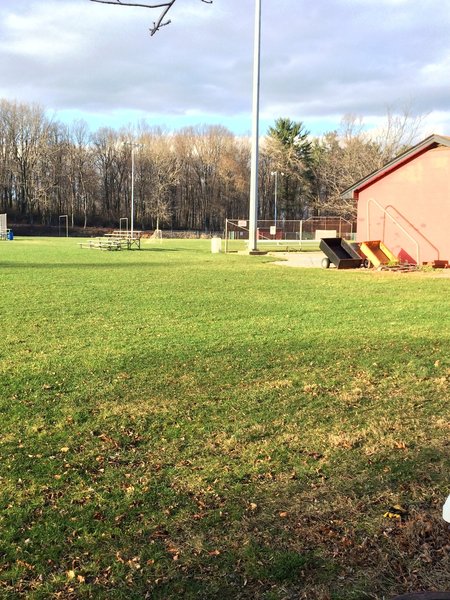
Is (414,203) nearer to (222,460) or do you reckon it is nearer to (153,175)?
(222,460)

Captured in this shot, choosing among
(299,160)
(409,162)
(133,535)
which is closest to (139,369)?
(133,535)

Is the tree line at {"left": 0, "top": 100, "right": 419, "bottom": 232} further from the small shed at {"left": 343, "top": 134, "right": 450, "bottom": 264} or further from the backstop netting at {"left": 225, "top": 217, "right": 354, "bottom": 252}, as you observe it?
the small shed at {"left": 343, "top": 134, "right": 450, "bottom": 264}

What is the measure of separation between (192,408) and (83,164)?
95.8 meters

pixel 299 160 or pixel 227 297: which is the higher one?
pixel 299 160

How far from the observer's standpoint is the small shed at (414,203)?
21.3 metres

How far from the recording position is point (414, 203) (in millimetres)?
22422

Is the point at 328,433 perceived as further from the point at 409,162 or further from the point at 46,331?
the point at 409,162

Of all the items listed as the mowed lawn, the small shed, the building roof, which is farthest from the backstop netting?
the mowed lawn

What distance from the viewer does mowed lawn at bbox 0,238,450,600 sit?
285 centimetres

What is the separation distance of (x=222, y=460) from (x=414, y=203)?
2045cm

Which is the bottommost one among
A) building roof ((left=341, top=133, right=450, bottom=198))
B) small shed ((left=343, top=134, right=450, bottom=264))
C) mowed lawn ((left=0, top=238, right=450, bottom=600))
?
mowed lawn ((left=0, top=238, right=450, bottom=600))

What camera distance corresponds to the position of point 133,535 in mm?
3166

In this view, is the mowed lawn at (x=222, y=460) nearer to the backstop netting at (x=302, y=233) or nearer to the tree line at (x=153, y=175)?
the backstop netting at (x=302, y=233)

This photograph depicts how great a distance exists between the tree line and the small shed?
188 ft
